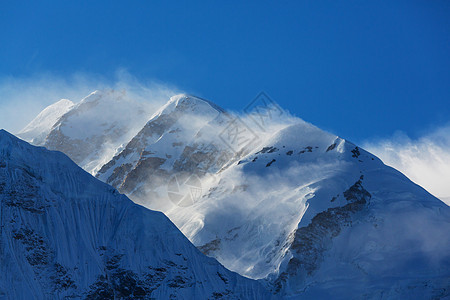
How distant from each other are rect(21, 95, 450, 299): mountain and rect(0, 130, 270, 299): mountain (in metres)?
16.7

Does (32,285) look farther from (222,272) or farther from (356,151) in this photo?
(356,151)

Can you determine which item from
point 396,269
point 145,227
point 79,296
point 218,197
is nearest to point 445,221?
point 396,269

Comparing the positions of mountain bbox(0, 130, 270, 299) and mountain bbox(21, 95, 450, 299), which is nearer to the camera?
mountain bbox(0, 130, 270, 299)

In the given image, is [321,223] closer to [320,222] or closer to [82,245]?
[320,222]

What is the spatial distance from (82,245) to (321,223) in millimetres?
58173

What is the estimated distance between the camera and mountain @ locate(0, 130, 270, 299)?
110 m

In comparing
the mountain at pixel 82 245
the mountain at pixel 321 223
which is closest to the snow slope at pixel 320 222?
the mountain at pixel 321 223

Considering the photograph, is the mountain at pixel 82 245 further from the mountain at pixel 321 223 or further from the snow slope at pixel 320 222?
the snow slope at pixel 320 222

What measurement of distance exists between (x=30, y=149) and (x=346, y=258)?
66.3 meters

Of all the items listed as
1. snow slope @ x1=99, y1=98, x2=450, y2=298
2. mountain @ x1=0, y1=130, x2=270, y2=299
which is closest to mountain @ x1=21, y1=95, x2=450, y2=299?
snow slope @ x1=99, y1=98, x2=450, y2=298

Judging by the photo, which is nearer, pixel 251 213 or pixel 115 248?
pixel 115 248

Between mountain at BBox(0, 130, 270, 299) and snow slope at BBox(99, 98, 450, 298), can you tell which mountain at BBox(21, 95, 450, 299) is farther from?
mountain at BBox(0, 130, 270, 299)

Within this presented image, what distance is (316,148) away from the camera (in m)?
186

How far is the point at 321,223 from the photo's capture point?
157 meters
